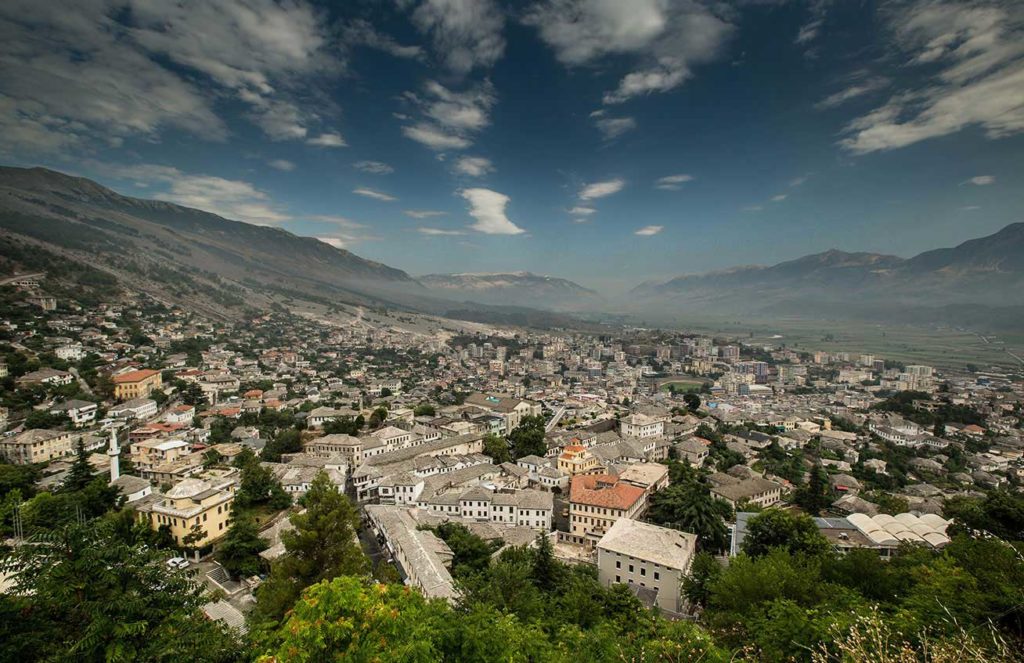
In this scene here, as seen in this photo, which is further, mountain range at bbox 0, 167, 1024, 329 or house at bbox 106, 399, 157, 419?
mountain range at bbox 0, 167, 1024, 329

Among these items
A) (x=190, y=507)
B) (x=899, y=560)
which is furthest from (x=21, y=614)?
(x=899, y=560)

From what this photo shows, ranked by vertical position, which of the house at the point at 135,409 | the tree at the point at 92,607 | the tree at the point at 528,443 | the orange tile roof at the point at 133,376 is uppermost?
the tree at the point at 92,607

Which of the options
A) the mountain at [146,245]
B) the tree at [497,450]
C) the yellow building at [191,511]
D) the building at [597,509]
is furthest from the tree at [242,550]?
the mountain at [146,245]

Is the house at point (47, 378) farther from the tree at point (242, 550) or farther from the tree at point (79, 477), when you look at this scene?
the tree at point (242, 550)

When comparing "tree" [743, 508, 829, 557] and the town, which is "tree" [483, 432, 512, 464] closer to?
the town

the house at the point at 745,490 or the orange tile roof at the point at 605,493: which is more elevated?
the orange tile roof at the point at 605,493

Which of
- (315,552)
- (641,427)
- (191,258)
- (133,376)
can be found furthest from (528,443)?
(191,258)

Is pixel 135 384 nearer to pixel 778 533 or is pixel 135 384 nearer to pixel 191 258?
pixel 778 533

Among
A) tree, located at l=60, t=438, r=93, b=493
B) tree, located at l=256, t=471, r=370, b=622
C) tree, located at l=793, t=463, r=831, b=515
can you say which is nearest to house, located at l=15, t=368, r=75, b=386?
tree, located at l=60, t=438, r=93, b=493
